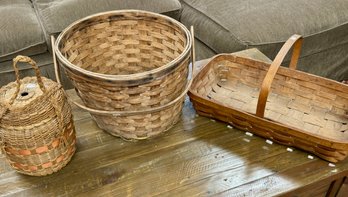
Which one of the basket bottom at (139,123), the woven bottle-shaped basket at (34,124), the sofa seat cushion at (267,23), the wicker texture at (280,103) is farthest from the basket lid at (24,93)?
the sofa seat cushion at (267,23)

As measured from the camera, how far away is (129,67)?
89cm

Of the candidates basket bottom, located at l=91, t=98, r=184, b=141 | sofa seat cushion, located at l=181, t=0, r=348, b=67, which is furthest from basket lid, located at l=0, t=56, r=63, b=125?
sofa seat cushion, located at l=181, t=0, r=348, b=67

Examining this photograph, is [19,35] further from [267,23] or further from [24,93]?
[267,23]

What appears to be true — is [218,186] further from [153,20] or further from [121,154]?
[153,20]

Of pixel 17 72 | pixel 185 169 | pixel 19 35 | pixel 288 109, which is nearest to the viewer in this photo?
pixel 17 72

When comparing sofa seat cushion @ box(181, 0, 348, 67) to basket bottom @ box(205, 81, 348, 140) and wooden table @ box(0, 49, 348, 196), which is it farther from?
wooden table @ box(0, 49, 348, 196)

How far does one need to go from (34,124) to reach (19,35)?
0.74 meters

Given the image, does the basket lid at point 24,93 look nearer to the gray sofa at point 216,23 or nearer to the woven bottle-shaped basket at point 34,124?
the woven bottle-shaped basket at point 34,124

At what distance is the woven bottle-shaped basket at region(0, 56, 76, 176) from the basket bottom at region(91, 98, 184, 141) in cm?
8

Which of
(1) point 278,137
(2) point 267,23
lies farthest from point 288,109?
(2) point 267,23

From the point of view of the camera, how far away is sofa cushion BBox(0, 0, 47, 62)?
3.96 ft

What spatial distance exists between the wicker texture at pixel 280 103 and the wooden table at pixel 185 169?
0.12ft

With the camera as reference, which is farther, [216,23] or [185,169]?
[216,23]

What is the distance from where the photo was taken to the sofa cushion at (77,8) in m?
1.27
